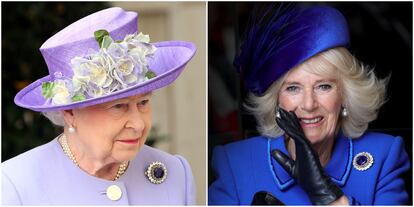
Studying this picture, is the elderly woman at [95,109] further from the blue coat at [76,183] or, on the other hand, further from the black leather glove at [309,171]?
the black leather glove at [309,171]

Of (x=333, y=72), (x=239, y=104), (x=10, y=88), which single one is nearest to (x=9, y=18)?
(x=10, y=88)

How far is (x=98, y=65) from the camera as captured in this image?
3094 millimetres

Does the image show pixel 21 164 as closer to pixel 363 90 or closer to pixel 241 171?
pixel 241 171

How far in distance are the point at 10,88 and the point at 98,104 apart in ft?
7.12

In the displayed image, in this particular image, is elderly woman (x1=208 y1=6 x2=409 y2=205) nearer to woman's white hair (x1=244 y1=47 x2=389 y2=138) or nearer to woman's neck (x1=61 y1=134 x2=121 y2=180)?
woman's white hair (x1=244 y1=47 x2=389 y2=138)

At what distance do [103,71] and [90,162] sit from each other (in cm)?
39

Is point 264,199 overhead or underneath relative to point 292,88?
underneath

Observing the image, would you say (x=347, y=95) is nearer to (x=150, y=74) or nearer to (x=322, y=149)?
(x=322, y=149)

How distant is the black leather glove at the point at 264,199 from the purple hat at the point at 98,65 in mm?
847

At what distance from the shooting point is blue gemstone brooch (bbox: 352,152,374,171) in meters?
3.67

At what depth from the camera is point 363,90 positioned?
3.67 meters

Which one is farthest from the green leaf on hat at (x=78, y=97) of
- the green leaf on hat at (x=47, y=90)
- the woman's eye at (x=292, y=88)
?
the woman's eye at (x=292, y=88)

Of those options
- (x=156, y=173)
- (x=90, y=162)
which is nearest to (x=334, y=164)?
(x=156, y=173)

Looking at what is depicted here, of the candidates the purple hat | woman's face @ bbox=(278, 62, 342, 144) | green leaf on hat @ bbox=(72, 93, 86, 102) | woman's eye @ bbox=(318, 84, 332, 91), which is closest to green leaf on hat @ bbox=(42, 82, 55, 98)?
the purple hat
